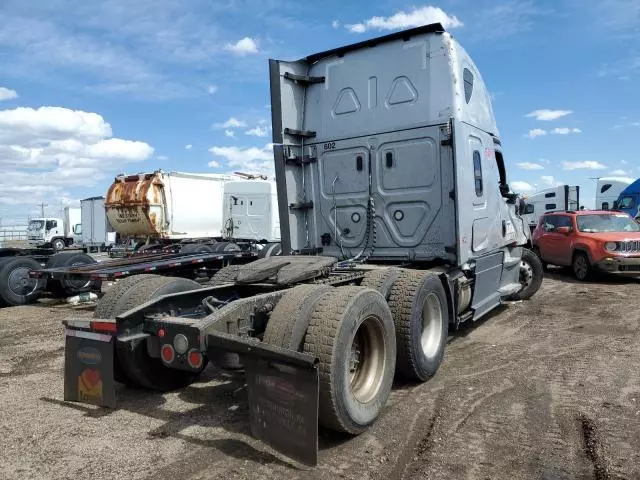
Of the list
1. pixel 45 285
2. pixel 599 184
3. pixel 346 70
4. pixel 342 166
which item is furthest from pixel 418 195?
pixel 599 184

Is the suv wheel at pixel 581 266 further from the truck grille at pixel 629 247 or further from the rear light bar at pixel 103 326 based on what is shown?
the rear light bar at pixel 103 326

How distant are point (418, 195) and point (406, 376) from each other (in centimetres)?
232

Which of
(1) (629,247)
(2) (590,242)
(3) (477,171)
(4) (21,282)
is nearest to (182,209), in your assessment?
(4) (21,282)

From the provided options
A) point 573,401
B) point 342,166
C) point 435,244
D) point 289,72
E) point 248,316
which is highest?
point 289,72

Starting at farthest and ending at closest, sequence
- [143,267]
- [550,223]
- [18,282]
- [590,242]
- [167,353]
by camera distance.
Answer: [550,223] < [590,242] < [18,282] < [143,267] < [167,353]

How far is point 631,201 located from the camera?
71.6ft

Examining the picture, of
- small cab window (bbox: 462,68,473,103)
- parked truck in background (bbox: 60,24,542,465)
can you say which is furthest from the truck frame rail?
small cab window (bbox: 462,68,473,103)

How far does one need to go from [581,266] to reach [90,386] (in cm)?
1237

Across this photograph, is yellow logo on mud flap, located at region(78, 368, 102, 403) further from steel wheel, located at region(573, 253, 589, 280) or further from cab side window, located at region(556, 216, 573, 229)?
cab side window, located at region(556, 216, 573, 229)

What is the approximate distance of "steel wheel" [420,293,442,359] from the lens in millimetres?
5469

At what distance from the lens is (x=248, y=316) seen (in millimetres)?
4020

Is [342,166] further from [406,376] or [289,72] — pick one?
[406,376]

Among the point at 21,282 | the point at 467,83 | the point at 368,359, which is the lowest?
the point at 368,359

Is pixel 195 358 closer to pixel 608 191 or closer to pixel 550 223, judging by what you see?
pixel 550 223
